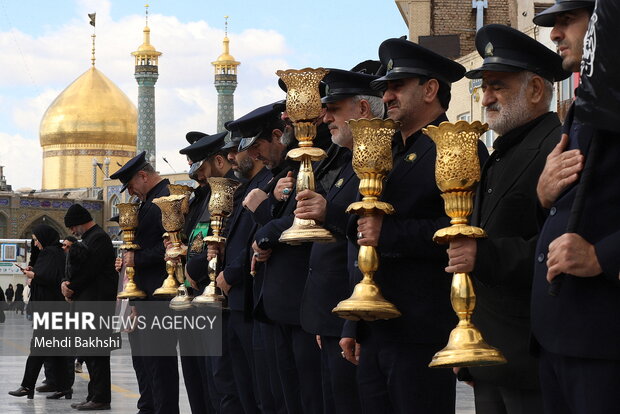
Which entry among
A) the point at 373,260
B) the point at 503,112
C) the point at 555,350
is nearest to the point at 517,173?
the point at 503,112

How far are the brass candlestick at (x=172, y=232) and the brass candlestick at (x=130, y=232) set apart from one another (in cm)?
67

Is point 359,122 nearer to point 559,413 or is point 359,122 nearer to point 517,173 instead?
point 517,173

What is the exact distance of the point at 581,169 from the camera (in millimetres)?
3250

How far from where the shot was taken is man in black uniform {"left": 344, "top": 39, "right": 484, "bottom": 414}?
4.39 metres

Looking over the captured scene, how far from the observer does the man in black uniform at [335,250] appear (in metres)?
4.86

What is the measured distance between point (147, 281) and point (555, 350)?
570cm

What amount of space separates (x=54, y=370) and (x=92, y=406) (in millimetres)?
1494

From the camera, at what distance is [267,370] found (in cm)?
616

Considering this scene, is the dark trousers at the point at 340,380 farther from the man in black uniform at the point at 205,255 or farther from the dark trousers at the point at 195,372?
the dark trousers at the point at 195,372

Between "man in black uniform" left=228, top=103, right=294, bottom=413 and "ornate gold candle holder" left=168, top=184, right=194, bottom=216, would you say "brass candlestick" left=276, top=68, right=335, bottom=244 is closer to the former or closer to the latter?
"man in black uniform" left=228, top=103, right=294, bottom=413

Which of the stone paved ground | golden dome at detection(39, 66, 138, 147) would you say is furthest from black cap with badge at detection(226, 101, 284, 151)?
golden dome at detection(39, 66, 138, 147)

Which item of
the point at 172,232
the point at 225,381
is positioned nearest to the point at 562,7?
the point at 225,381

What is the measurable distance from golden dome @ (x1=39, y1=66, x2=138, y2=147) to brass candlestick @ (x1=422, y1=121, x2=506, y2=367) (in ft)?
224

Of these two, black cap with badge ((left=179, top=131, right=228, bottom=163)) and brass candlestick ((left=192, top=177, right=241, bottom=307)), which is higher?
black cap with badge ((left=179, top=131, right=228, bottom=163))
